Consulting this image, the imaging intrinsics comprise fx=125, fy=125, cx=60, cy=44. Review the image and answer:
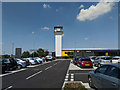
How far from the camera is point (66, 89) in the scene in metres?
5.10

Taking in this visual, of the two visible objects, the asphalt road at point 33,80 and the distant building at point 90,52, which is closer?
the asphalt road at point 33,80

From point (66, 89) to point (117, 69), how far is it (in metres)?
2.13

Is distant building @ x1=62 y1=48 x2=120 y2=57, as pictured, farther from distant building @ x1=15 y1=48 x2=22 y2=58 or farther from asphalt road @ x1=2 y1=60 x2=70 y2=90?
asphalt road @ x1=2 y1=60 x2=70 y2=90

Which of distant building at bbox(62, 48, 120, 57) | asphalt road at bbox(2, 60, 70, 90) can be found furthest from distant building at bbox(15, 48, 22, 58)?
distant building at bbox(62, 48, 120, 57)

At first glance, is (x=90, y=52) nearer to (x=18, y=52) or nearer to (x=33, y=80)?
(x=18, y=52)

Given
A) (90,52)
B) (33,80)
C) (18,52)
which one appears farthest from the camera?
(90,52)

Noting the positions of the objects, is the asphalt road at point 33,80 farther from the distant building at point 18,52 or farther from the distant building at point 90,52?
the distant building at point 90,52

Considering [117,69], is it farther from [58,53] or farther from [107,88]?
[58,53]

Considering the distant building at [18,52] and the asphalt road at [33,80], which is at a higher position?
the distant building at [18,52]

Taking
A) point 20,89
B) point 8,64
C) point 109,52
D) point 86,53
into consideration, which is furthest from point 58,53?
point 20,89

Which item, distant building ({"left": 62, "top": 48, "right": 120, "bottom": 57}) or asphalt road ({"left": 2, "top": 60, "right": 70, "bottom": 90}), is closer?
asphalt road ({"left": 2, "top": 60, "right": 70, "bottom": 90})

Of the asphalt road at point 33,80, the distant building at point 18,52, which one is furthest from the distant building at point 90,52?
the asphalt road at point 33,80

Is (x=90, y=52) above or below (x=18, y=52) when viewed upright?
below

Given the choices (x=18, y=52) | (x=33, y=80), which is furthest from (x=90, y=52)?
(x=33, y=80)
